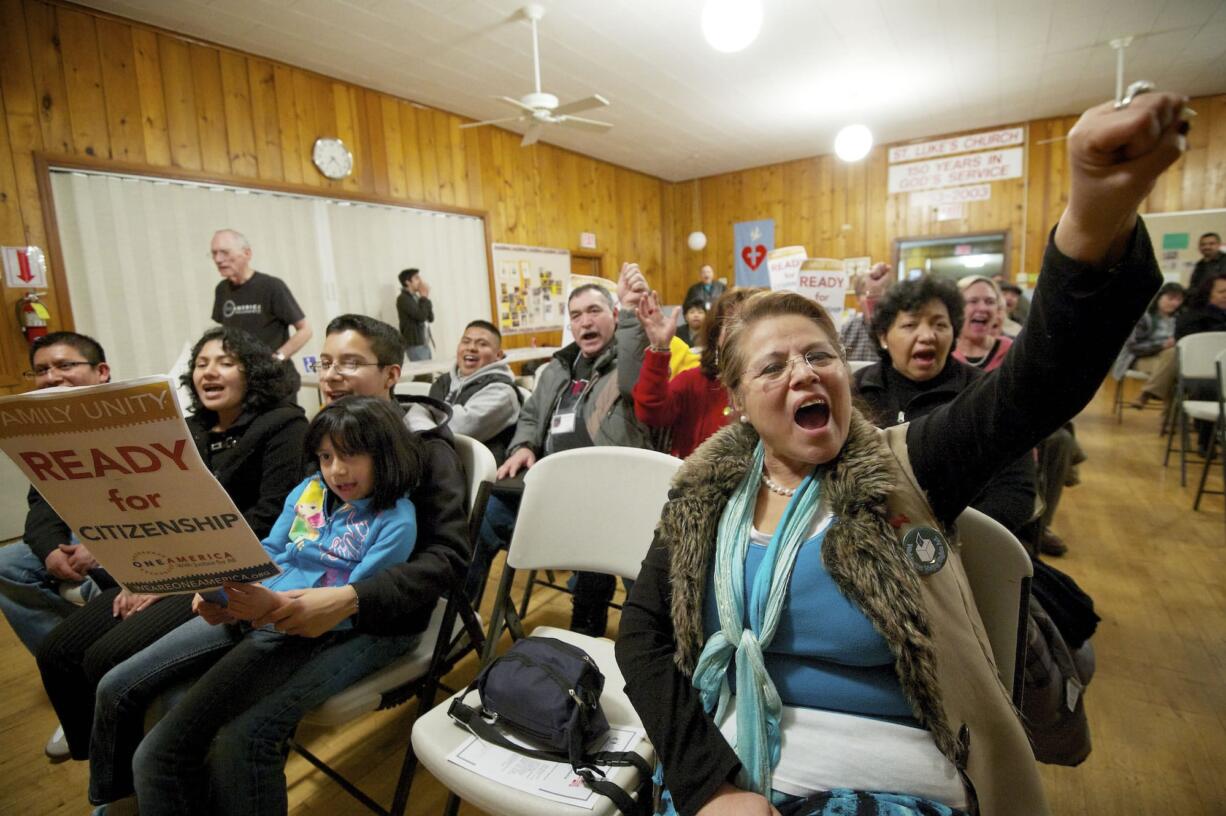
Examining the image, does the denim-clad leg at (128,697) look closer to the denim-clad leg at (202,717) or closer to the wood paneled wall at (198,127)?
the denim-clad leg at (202,717)

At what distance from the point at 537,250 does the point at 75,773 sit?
6.00 metres

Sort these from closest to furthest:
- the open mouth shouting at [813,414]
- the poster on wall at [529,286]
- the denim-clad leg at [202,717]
→ 1. the open mouth shouting at [813,414]
2. the denim-clad leg at [202,717]
3. the poster on wall at [529,286]

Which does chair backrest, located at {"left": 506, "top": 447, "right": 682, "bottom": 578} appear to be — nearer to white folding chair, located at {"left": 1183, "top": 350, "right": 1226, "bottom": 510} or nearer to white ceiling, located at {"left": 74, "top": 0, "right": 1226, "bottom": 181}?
white folding chair, located at {"left": 1183, "top": 350, "right": 1226, "bottom": 510}

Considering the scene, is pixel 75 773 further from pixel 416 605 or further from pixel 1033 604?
pixel 1033 604

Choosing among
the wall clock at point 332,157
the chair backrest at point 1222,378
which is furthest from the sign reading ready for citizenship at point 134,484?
the wall clock at point 332,157

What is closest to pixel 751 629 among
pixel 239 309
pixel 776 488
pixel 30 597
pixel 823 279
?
pixel 776 488

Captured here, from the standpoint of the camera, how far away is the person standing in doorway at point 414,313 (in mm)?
5152

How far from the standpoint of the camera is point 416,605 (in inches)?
50.4

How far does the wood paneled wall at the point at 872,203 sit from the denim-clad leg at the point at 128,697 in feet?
27.0

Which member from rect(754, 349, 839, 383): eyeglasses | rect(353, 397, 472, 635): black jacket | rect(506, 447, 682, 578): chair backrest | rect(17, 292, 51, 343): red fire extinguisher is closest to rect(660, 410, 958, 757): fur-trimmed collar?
rect(754, 349, 839, 383): eyeglasses

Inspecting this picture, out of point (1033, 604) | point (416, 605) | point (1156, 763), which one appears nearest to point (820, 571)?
point (1033, 604)

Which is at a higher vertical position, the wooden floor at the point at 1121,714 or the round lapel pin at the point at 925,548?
the round lapel pin at the point at 925,548

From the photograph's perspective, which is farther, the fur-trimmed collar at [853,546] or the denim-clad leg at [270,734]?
the denim-clad leg at [270,734]

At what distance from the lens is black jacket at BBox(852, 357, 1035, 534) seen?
1388 mm
